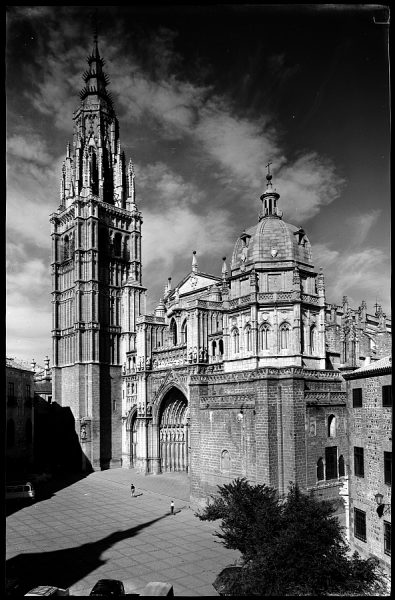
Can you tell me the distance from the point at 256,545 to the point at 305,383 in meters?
13.3

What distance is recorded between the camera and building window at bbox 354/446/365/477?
86.0 ft

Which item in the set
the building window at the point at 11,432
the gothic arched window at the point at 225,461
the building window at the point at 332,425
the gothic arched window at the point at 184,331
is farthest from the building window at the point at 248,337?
the building window at the point at 11,432

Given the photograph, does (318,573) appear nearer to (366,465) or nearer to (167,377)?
(366,465)

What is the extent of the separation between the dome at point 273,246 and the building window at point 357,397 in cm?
1094

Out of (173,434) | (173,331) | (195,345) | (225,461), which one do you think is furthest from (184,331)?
(225,461)

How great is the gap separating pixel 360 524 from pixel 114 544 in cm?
1291

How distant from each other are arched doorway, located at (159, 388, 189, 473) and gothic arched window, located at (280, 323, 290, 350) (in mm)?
18438

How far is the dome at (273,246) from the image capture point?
3619 cm

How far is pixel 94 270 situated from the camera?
2347 inches

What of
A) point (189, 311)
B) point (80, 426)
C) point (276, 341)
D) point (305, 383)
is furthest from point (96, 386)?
point (305, 383)

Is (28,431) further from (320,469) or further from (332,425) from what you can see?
(332,425)

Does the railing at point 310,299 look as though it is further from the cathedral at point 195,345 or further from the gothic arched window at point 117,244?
the gothic arched window at point 117,244

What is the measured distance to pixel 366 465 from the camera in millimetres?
25438

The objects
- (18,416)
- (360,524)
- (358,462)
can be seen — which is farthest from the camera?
(18,416)
